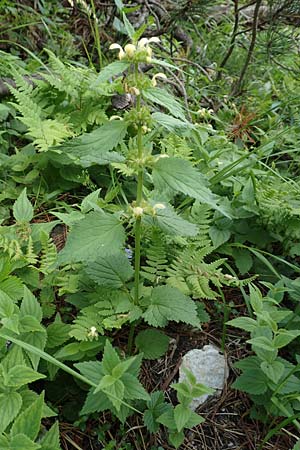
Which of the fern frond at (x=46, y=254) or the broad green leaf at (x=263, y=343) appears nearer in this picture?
the broad green leaf at (x=263, y=343)

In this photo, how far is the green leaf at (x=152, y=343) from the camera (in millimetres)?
1550

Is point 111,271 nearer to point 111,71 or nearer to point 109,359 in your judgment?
point 109,359

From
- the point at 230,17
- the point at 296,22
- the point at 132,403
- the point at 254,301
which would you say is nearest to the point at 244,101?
the point at 296,22

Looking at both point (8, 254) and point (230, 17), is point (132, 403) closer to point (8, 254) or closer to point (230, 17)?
point (8, 254)

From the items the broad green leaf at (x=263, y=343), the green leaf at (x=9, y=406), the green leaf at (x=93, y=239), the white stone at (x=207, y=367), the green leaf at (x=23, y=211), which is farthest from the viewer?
the green leaf at (x=23, y=211)

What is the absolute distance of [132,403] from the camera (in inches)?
58.2

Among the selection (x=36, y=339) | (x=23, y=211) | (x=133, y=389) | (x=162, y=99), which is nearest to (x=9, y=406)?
(x=36, y=339)

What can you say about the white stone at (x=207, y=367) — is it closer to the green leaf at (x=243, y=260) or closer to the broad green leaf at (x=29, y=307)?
the green leaf at (x=243, y=260)

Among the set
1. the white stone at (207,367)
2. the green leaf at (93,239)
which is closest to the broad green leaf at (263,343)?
the white stone at (207,367)

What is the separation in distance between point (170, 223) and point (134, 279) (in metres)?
0.38

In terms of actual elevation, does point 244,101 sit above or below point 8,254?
below

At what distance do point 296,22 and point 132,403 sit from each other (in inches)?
112

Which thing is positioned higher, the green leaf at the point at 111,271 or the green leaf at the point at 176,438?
the green leaf at the point at 111,271

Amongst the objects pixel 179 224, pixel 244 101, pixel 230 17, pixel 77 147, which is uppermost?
pixel 77 147
